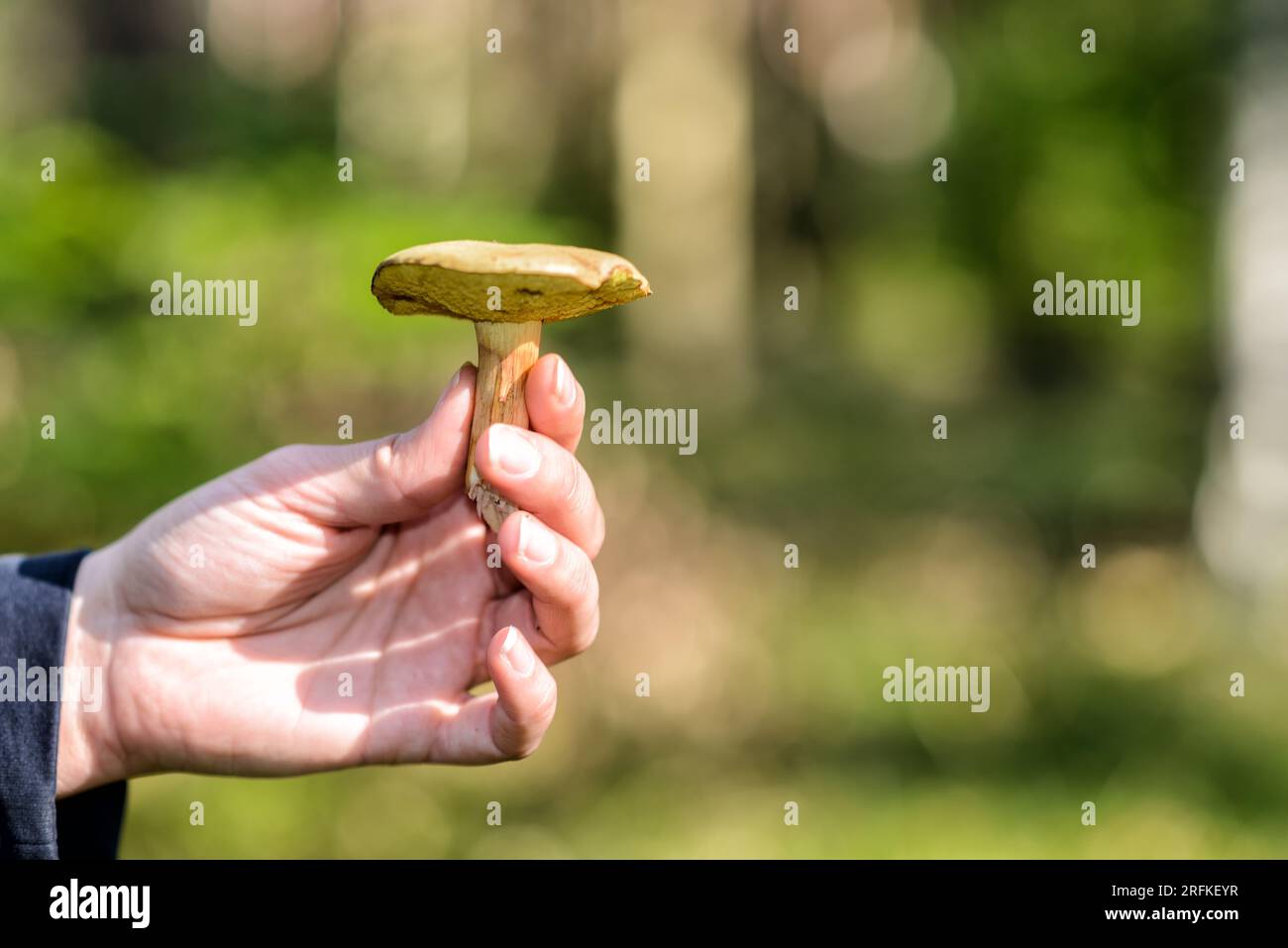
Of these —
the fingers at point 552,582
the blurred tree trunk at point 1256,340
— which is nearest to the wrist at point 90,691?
the fingers at point 552,582

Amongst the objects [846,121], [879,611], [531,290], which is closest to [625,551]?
[879,611]

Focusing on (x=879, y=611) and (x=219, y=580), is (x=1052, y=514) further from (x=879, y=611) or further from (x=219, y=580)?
(x=219, y=580)

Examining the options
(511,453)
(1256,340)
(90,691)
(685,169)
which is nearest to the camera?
(511,453)

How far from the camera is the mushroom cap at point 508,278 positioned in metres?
1.53

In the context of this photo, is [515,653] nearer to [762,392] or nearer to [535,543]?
[535,543]

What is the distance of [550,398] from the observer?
181cm

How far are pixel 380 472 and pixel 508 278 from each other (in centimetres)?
52

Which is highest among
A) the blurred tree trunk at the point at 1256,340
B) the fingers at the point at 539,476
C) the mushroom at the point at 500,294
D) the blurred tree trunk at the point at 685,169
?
the blurred tree trunk at the point at 685,169

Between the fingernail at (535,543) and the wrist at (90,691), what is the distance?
38.6 inches

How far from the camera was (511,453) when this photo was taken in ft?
5.69

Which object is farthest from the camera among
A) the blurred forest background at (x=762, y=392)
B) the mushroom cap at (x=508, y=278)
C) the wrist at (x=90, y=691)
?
the blurred forest background at (x=762, y=392)

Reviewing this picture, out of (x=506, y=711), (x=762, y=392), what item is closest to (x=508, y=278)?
(x=506, y=711)

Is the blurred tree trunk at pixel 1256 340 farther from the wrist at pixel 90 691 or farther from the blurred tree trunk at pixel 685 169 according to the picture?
the wrist at pixel 90 691

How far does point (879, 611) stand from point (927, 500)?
4.63ft
